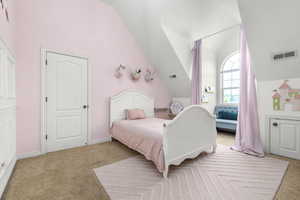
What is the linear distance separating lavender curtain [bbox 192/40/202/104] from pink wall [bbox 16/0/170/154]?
1492 millimetres

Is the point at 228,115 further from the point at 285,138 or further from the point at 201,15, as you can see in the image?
the point at 201,15

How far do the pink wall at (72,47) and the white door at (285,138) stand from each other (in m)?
3.18

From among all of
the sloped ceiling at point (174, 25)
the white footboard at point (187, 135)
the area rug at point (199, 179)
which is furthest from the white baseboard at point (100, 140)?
the sloped ceiling at point (174, 25)

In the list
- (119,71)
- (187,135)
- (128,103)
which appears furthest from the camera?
(128,103)

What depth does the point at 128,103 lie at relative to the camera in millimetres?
3645

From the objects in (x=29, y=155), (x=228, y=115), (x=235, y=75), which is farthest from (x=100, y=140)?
(x=235, y=75)

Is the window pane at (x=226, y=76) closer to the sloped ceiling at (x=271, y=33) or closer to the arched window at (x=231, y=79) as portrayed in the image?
the arched window at (x=231, y=79)

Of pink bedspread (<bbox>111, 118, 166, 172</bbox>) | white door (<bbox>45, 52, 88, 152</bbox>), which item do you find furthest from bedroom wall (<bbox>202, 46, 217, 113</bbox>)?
white door (<bbox>45, 52, 88, 152</bbox>)

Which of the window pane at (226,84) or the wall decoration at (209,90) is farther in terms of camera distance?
the window pane at (226,84)

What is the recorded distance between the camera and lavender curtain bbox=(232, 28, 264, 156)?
262 cm

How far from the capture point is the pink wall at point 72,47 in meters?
2.39

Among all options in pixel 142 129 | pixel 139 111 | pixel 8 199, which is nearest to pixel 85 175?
pixel 8 199

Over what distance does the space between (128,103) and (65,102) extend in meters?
1.48

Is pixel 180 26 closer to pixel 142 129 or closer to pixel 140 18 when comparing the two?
pixel 140 18
